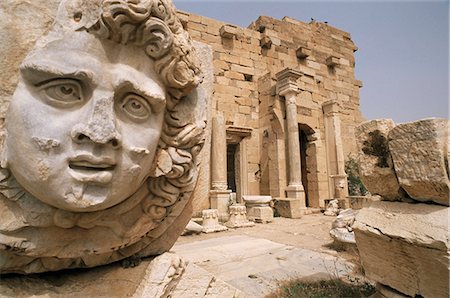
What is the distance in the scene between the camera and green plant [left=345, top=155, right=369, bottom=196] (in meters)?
9.80

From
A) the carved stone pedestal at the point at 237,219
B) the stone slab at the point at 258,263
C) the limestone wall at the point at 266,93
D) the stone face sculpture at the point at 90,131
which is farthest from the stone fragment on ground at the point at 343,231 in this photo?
the limestone wall at the point at 266,93

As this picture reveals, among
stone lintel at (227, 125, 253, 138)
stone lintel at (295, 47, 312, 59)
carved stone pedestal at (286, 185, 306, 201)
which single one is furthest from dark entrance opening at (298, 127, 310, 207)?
stone lintel at (295, 47, 312, 59)

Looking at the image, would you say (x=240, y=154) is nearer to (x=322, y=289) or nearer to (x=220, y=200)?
(x=220, y=200)

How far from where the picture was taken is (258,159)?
29.9 feet

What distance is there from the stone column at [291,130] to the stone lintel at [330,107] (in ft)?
6.87

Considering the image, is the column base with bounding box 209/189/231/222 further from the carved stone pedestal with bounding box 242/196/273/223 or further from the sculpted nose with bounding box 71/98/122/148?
the sculpted nose with bounding box 71/98/122/148

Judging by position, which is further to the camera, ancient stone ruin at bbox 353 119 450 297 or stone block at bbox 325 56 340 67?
stone block at bbox 325 56 340 67

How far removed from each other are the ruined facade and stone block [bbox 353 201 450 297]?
530cm

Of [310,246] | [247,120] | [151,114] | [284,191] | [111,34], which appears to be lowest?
[310,246]

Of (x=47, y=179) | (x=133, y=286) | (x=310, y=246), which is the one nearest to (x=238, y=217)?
(x=310, y=246)

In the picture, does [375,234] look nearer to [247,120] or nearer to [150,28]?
[150,28]

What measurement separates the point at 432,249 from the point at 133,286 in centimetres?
172

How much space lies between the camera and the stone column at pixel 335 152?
30.7 feet

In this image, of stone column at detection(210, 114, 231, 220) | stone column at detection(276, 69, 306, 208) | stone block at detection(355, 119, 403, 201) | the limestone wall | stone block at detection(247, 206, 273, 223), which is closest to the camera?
stone block at detection(355, 119, 403, 201)
